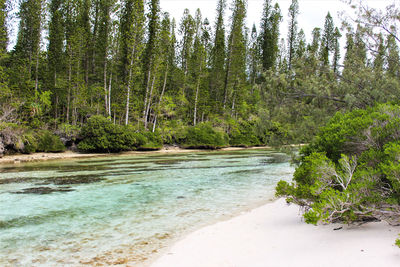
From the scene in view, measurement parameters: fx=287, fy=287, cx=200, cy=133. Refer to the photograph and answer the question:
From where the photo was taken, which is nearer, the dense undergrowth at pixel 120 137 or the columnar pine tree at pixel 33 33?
the dense undergrowth at pixel 120 137

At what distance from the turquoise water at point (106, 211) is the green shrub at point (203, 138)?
687 inches

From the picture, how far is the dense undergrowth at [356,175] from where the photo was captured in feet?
10.4

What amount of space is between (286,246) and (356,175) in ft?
4.05

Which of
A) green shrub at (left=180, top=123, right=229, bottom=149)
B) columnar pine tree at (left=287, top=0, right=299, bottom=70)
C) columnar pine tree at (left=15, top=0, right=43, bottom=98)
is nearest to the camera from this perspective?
columnar pine tree at (left=15, top=0, right=43, bottom=98)

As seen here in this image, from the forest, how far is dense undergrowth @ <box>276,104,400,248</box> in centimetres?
266

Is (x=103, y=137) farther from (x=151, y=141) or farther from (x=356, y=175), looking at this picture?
(x=356, y=175)

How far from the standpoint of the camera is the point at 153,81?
28.7 meters

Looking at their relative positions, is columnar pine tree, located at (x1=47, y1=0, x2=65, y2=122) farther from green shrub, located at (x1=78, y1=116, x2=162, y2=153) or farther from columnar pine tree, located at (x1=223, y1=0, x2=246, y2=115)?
columnar pine tree, located at (x1=223, y1=0, x2=246, y2=115)

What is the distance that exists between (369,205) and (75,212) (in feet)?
18.8

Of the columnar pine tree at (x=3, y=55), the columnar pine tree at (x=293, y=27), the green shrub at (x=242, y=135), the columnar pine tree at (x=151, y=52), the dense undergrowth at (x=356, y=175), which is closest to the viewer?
the dense undergrowth at (x=356, y=175)

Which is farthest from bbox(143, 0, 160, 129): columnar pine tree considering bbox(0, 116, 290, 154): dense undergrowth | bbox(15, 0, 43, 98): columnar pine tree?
bbox(15, 0, 43, 98): columnar pine tree

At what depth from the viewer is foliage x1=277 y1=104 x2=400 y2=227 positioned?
10.5ft

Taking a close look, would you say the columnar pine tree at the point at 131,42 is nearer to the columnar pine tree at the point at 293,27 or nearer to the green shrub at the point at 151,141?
the green shrub at the point at 151,141

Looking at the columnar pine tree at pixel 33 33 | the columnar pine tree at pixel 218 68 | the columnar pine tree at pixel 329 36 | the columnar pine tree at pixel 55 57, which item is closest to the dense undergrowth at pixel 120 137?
the columnar pine tree at pixel 55 57
